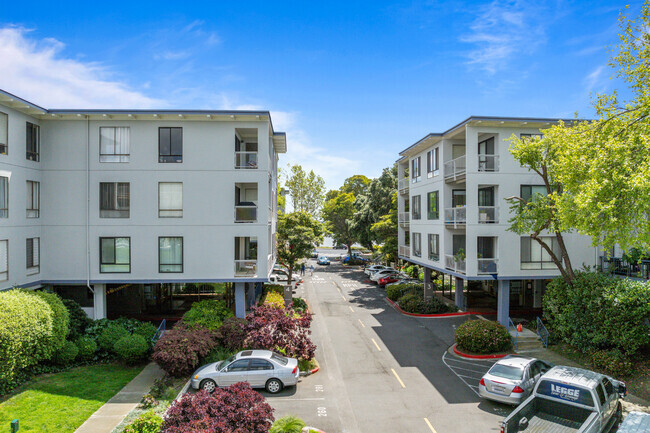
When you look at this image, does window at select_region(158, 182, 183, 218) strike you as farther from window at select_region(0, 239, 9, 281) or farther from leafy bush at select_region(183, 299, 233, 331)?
window at select_region(0, 239, 9, 281)

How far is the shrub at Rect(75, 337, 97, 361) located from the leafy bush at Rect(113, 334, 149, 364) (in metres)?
1.21

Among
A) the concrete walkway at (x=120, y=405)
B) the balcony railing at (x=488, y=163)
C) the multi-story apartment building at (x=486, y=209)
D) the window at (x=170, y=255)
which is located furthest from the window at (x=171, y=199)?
the balcony railing at (x=488, y=163)

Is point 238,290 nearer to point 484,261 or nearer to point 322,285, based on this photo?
point 484,261

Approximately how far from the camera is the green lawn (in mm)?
12302

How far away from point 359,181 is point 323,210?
12.7 metres

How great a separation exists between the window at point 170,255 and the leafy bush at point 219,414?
11.6 meters

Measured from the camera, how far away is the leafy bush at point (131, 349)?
17.1 m

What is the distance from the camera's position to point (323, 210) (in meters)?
64.4

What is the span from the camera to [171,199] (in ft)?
69.9

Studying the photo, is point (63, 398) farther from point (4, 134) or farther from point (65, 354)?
point (4, 134)

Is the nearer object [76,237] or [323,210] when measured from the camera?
[76,237]

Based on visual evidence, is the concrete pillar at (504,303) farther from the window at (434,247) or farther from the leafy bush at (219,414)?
the leafy bush at (219,414)

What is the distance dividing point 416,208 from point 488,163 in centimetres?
800

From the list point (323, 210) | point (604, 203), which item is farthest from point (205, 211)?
point (323, 210)
